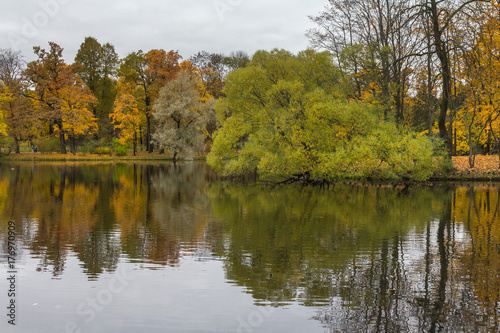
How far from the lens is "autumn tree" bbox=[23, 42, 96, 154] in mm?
57344

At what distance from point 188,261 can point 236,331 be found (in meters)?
3.76

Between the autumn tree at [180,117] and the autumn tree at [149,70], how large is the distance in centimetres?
553

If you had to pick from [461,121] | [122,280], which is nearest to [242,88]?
[461,121]

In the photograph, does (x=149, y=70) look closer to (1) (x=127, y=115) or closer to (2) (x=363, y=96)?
Answer: (1) (x=127, y=115)

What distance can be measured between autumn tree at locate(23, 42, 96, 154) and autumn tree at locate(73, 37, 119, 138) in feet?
33.2

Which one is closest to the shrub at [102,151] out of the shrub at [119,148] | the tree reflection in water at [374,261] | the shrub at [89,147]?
the shrub at [89,147]

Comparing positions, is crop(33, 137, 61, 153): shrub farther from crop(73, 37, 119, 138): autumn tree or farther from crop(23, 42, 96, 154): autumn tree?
crop(73, 37, 119, 138): autumn tree

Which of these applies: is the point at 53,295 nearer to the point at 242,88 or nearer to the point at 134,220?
the point at 134,220

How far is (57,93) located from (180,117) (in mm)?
16679

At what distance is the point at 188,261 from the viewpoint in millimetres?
9680

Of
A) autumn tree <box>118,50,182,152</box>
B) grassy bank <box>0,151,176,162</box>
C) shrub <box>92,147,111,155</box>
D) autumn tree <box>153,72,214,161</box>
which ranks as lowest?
grassy bank <box>0,151,176,162</box>

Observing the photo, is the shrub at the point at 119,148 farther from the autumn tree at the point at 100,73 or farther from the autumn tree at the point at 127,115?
the autumn tree at the point at 100,73

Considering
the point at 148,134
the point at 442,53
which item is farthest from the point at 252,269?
the point at 148,134

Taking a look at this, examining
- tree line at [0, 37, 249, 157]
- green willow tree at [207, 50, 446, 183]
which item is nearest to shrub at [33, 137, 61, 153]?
tree line at [0, 37, 249, 157]
